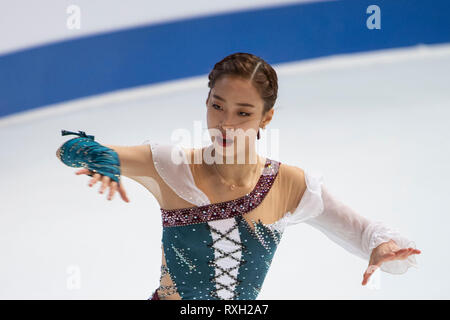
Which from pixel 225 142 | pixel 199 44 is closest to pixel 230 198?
pixel 225 142

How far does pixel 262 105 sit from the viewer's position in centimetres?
139

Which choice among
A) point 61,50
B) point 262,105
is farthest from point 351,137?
point 262,105

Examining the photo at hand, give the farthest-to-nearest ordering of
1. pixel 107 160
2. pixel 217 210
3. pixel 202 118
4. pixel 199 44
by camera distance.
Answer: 1. pixel 199 44
2. pixel 202 118
3. pixel 217 210
4. pixel 107 160

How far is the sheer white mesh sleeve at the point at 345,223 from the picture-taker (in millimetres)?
1485

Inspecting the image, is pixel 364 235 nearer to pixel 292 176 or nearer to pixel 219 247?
pixel 292 176

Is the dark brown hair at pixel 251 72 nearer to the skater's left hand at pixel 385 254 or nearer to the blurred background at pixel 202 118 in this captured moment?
the skater's left hand at pixel 385 254

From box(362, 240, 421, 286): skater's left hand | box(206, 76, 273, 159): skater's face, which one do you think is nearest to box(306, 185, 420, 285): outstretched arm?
box(362, 240, 421, 286): skater's left hand

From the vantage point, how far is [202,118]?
4.78 meters

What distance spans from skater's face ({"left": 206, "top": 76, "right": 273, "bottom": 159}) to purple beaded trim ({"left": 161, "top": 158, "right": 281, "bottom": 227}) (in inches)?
5.0

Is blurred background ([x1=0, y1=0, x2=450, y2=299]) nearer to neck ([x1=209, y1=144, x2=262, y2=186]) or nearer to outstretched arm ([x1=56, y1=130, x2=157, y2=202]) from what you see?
neck ([x1=209, y1=144, x2=262, y2=186])

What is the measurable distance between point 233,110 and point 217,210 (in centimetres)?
24

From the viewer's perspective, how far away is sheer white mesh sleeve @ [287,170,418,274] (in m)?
1.49
